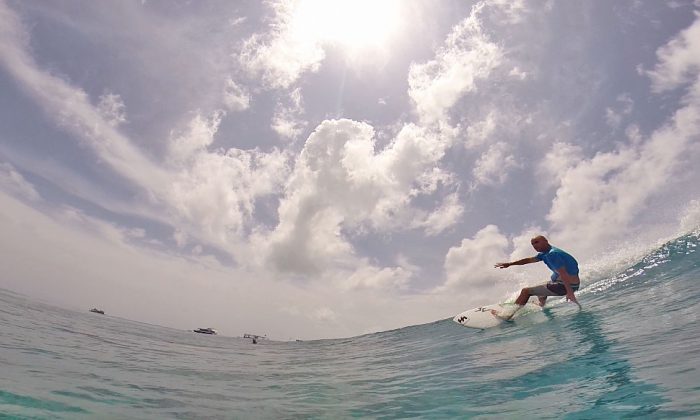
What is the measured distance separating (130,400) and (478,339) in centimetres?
1440

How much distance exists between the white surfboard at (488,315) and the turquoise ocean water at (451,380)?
91 cm

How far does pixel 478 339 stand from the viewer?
17.0m

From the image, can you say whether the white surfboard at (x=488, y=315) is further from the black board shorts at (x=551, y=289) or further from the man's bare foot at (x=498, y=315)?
the black board shorts at (x=551, y=289)

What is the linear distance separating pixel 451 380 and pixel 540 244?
24.5 ft

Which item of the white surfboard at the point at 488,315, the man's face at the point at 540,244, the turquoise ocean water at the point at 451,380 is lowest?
the turquoise ocean water at the point at 451,380

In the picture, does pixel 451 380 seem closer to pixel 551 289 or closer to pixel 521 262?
pixel 521 262

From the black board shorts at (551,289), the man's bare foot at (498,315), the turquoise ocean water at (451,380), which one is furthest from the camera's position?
the man's bare foot at (498,315)

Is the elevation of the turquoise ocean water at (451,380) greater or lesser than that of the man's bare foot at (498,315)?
lesser

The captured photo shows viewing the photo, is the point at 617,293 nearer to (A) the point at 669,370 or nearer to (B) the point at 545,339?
(B) the point at 545,339

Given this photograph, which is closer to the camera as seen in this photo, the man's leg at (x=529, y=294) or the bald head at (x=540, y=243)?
the bald head at (x=540, y=243)

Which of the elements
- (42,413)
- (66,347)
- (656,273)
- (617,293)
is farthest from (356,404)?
(656,273)

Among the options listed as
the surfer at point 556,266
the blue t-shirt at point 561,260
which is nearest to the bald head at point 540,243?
the surfer at point 556,266

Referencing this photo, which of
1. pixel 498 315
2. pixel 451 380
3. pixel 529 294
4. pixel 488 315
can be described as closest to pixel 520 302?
pixel 529 294

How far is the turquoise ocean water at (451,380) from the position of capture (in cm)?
702
